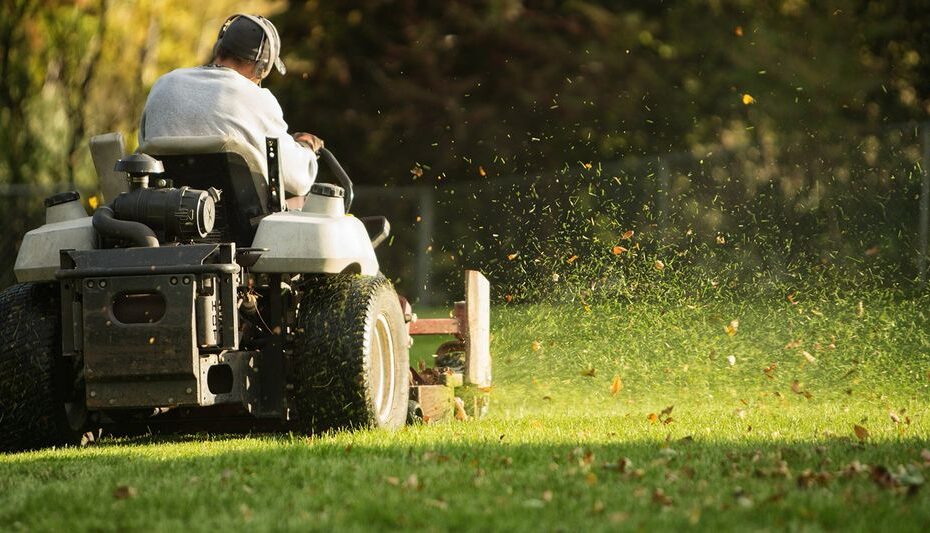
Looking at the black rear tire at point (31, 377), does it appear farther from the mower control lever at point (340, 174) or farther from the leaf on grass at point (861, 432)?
the leaf on grass at point (861, 432)

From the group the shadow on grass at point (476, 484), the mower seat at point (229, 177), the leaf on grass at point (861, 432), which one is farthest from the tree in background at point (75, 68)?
the leaf on grass at point (861, 432)

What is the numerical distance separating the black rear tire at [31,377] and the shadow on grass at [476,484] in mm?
157

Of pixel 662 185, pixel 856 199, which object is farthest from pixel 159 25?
pixel 856 199

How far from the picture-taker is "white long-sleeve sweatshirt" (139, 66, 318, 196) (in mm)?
6520

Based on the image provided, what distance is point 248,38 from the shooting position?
6.81 metres

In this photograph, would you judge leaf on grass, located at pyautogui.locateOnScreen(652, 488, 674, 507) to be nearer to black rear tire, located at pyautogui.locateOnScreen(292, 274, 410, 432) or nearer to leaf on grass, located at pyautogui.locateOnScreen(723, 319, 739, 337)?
black rear tire, located at pyautogui.locateOnScreen(292, 274, 410, 432)

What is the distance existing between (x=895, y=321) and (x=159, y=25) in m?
10.6

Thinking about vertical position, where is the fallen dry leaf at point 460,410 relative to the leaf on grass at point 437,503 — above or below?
above

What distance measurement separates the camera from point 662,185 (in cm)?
1658

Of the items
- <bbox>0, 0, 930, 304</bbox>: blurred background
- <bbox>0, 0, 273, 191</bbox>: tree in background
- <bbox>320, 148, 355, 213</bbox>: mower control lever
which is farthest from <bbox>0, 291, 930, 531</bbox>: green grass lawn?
<bbox>0, 0, 273, 191</bbox>: tree in background

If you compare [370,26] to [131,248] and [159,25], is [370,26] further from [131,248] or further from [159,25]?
[131,248]

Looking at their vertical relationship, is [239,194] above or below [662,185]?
below

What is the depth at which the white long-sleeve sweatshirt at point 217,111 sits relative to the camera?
21.4ft

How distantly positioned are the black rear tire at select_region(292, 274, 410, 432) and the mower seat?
40 centimetres
